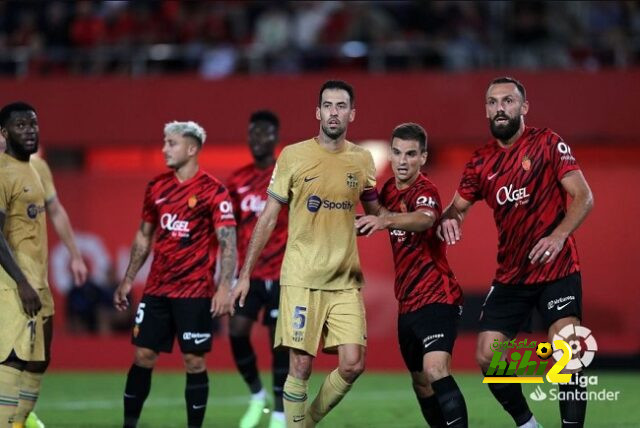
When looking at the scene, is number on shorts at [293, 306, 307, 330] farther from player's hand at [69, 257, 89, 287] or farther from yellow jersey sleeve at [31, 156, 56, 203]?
yellow jersey sleeve at [31, 156, 56, 203]

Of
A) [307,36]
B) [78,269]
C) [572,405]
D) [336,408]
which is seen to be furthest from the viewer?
[307,36]

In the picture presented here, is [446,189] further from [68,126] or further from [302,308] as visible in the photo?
[302,308]

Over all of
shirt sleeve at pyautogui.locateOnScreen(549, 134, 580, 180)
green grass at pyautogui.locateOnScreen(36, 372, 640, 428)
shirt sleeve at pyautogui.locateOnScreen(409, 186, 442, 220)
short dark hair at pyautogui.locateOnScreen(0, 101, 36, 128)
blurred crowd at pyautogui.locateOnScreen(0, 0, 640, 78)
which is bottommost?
green grass at pyautogui.locateOnScreen(36, 372, 640, 428)

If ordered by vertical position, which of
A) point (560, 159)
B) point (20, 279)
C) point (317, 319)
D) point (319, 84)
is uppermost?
point (319, 84)

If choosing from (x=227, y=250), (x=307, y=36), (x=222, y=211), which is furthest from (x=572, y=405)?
(x=307, y=36)

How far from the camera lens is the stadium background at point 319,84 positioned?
757 inches

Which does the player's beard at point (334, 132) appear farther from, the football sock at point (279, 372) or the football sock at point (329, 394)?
the football sock at point (279, 372)

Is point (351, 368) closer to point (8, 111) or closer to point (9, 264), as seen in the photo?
point (9, 264)

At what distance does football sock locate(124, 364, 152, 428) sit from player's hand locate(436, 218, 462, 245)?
9.00 feet

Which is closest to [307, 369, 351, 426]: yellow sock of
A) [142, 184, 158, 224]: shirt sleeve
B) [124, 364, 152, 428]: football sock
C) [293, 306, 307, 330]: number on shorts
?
[293, 306, 307, 330]: number on shorts

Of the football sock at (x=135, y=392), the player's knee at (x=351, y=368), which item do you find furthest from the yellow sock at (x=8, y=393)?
the player's knee at (x=351, y=368)

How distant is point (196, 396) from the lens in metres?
10.0

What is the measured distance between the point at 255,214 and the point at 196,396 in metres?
2.36

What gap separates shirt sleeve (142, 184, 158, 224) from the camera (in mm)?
10211
